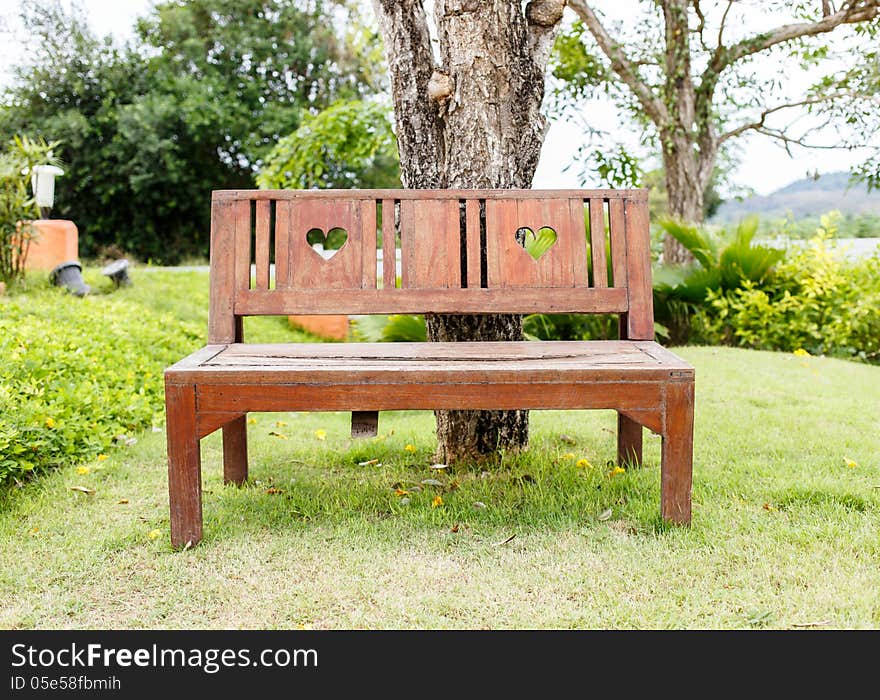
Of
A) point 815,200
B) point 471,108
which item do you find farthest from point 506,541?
point 815,200

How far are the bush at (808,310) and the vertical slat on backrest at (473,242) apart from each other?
366 cm

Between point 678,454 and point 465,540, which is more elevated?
point 678,454

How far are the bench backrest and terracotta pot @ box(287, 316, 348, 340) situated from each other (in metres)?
4.44

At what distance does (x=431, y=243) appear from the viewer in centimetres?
323

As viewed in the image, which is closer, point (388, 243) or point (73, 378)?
point (388, 243)

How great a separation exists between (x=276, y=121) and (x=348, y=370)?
49.6ft

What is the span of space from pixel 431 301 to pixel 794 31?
6.35 m

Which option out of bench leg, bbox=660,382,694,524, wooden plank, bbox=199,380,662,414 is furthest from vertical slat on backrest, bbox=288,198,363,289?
bench leg, bbox=660,382,694,524

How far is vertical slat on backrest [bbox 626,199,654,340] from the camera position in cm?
314

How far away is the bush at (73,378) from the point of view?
137 inches

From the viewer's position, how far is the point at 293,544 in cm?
263

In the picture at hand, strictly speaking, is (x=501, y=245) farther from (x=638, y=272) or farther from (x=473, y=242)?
(x=638, y=272)

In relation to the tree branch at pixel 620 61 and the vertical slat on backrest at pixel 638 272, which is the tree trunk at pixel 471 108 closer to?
the vertical slat on backrest at pixel 638 272
